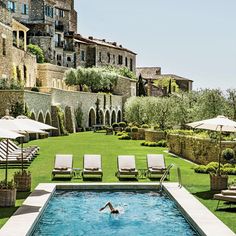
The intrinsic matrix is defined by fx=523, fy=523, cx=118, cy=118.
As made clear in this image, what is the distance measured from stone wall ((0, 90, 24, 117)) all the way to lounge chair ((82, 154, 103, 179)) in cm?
1770

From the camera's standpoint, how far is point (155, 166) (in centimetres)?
1942

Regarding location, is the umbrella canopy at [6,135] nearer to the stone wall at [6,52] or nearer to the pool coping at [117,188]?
the pool coping at [117,188]

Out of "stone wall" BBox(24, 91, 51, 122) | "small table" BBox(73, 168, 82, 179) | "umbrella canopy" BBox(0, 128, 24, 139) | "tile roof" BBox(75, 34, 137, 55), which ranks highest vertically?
"tile roof" BBox(75, 34, 137, 55)

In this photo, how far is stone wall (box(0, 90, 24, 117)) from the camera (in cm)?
3591

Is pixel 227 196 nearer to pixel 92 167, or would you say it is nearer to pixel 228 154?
pixel 92 167

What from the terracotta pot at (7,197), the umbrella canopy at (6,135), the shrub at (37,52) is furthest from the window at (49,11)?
the terracotta pot at (7,197)

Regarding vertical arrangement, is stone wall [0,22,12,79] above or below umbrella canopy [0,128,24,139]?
above

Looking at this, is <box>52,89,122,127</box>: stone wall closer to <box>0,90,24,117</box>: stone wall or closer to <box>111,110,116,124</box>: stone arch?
<box>111,110,116,124</box>: stone arch

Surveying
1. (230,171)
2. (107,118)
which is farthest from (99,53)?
(230,171)

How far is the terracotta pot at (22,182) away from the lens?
15820mm

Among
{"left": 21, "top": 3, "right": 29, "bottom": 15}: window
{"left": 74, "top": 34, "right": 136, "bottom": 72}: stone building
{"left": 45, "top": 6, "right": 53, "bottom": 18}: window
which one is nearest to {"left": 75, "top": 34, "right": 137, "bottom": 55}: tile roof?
{"left": 74, "top": 34, "right": 136, "bottom": 72}: stone building

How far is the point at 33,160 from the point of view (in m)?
24.2

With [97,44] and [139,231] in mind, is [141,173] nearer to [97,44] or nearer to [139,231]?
[139,231]

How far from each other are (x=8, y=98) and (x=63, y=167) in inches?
720
